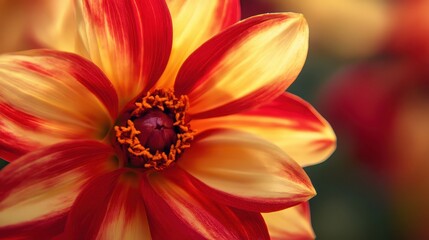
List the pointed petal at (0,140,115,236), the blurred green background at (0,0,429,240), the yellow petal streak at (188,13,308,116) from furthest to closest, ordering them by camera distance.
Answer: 1. the blurred green background at (0,0,429,240)
2. the yellow petal streak at (188,13,308,116)
3. the pointed petal at (0,140,115,236)

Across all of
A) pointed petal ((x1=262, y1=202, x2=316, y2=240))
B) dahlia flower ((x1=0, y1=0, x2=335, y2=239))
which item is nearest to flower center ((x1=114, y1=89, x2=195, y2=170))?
dahlia flower ((x1=0, y1=0, x2=335, y2=239))

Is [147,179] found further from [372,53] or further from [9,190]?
[372,53]

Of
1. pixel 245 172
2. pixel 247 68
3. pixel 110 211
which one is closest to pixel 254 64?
pixel 247 68

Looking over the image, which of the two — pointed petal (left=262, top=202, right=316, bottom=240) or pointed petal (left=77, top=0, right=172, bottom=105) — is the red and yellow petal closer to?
pointed petal (left=77, top=0, right=172, bottom=105)

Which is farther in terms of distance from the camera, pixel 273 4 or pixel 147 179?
pixel 273 4

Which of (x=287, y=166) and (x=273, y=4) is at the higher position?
(x=273, y=4)

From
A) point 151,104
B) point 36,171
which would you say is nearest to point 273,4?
point 151,104

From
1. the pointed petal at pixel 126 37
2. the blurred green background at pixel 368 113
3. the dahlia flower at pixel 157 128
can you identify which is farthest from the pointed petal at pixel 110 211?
the blurred green background at pixel 368 113

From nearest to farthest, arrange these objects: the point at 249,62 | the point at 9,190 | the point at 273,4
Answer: the point at 9,190
the point at 249,62
the point at 273,4
